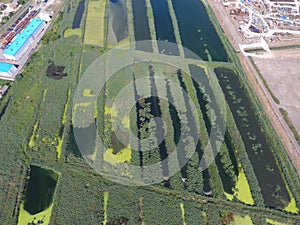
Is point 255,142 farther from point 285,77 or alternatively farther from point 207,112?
point 285,77

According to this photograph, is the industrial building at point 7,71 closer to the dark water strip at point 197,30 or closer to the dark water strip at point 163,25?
the dark water strip at point 163,25

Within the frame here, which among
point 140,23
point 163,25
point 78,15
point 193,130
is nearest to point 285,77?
point 193,130

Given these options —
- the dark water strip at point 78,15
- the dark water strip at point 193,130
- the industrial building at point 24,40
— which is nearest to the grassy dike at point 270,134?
the dark water strip at point 193,130

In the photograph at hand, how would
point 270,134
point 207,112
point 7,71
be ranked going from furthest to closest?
1. point 7,71
2. point 207,112
3. point 270,134

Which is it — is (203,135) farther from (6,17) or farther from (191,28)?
(6,17)

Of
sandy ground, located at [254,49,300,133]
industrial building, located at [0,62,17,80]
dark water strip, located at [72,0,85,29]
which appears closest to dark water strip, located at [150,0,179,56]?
dark water strip, located at [72,0,85,29]
